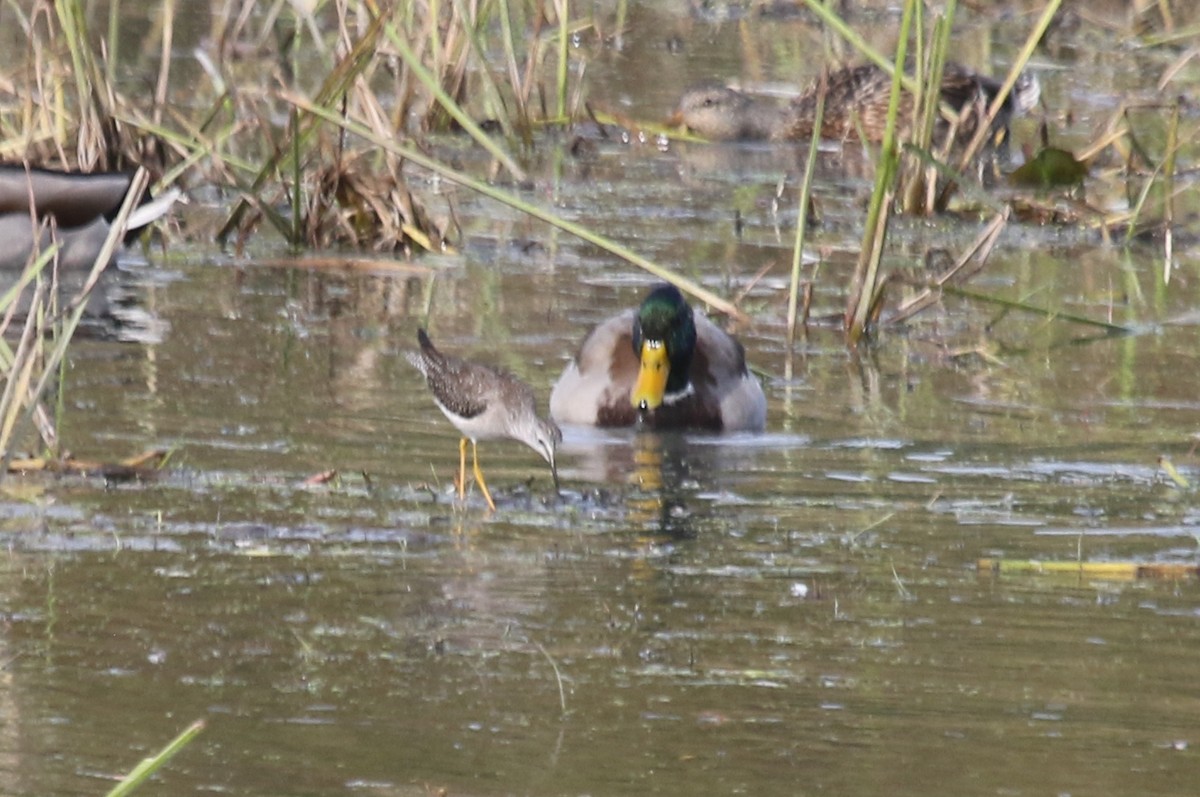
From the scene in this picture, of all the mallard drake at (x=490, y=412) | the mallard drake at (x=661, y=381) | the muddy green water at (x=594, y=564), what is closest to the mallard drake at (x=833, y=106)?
the muddy green water at (x=594, y=564)

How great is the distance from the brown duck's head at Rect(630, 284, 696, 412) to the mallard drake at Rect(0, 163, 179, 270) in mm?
3006

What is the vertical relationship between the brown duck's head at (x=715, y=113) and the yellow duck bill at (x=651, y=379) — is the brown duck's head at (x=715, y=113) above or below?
above

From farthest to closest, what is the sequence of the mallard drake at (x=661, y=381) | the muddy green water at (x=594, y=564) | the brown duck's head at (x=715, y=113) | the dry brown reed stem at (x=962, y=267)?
1. the brown duck's head at (x=715, y=113)
2. the dry brown reed stem at (x=962, y=267)
3. the mallard drake at (x=661, y=381)
4. the muddy green water at (x=594, y=564)

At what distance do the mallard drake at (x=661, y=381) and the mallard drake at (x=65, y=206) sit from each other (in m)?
2.88

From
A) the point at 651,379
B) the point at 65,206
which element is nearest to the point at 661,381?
the point at 651,379

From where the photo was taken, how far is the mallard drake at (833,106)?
16844mm

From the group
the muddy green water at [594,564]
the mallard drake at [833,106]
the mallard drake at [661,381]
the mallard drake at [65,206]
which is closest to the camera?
the muddy green water at [594,564]

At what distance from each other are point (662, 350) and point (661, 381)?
0.35 ft

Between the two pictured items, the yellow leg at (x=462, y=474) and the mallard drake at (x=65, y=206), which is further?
the mallard drake at (x=65, y=206)

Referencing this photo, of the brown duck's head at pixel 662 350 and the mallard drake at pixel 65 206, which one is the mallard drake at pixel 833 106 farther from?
the brown duck's head at pixel 662 350

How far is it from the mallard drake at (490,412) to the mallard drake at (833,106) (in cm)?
913

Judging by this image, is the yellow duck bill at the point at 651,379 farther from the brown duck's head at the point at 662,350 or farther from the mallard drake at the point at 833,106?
the mallard drake at the point at 833,106

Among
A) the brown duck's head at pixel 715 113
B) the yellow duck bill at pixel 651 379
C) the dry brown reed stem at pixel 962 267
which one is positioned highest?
the brown duck's head at pixel 715 113

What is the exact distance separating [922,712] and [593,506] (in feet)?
7.07
